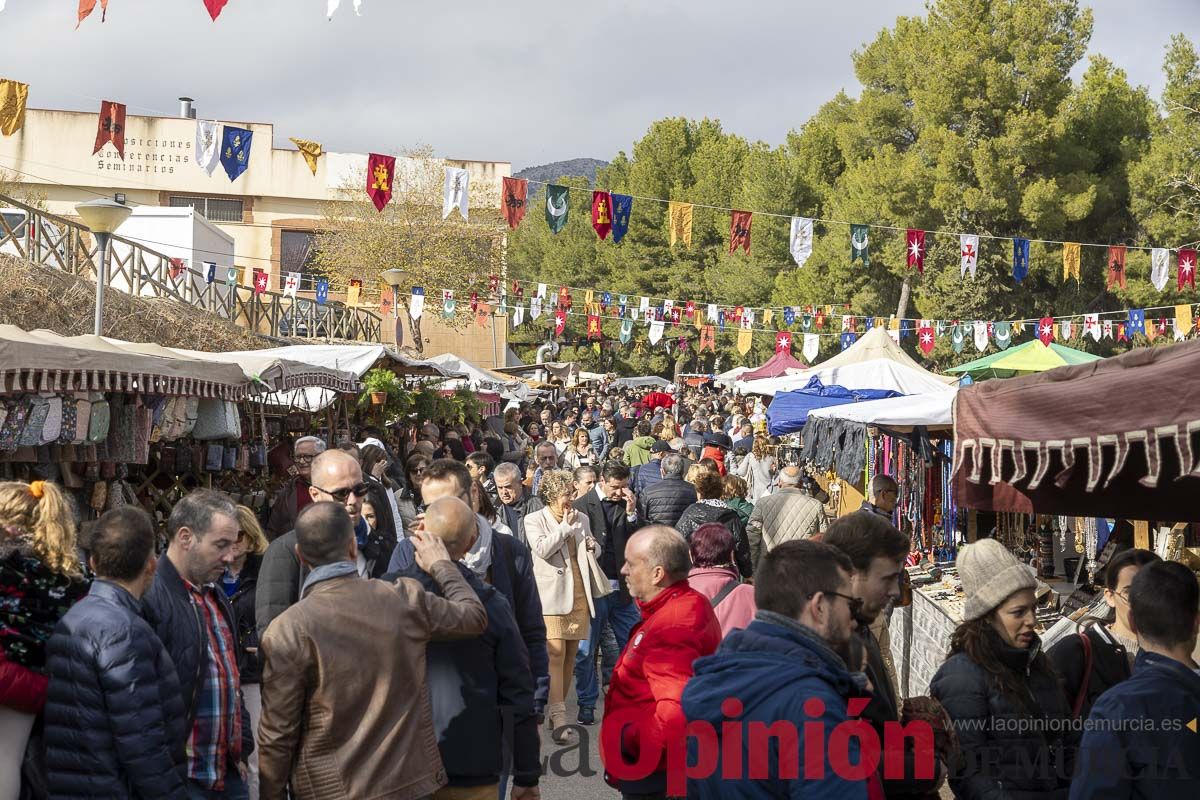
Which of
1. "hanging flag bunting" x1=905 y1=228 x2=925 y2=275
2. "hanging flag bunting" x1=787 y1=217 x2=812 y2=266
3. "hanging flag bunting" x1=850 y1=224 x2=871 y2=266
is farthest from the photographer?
"hanging flag bunting" x1=905 y1=228 x2=925 y2=275

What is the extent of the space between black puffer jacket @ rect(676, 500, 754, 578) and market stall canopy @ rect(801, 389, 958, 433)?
192cm

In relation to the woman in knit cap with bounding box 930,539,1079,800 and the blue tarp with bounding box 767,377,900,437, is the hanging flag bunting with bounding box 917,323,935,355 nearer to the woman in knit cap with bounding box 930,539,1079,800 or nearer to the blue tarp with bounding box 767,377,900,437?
the blue tarp with bounding box 767,377,900,437

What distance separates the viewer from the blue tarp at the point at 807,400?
13359 mm

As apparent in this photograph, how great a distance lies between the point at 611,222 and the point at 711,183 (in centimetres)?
3981

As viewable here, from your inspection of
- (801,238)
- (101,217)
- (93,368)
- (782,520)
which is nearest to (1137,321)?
(801,238)

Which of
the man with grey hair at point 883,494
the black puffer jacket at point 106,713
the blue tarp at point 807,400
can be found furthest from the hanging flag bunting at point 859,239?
the black puffer jacket at point 106,713

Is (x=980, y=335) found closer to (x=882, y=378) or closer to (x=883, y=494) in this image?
(x=882, y=378)

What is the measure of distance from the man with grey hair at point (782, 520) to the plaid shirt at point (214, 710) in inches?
198

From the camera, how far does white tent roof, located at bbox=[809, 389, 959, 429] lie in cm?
876

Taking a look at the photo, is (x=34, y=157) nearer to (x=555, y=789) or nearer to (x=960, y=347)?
(x=960, y=347)

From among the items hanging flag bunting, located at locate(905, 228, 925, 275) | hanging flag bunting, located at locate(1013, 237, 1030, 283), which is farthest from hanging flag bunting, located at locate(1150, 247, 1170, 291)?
hanging flag bunting, located at locate(905, 228, 925, 275)

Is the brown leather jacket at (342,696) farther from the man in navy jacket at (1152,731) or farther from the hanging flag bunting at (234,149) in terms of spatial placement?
the hanging flag bunting at (234,149)

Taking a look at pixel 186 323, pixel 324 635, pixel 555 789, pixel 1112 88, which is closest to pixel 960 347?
pixel 1112 88

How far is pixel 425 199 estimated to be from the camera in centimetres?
4031
